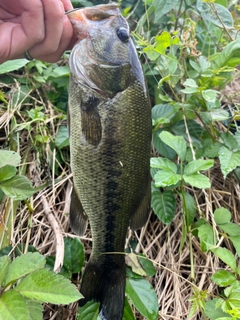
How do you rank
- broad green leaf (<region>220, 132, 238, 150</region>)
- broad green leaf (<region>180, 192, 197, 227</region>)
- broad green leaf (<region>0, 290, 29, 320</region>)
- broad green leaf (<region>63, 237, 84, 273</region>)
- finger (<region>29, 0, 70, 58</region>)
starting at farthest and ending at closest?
broad green leaf (<region>220, 132, 238, 150</region>) → broad green leaf (<region>180, 192, 197, 227</region>) → broad green leaf (<region>63, 237, 84, 273</region>) → finger (<region>29, 0, 70, 58</region>) → broad green leaf (<region>0, 290, 29, 320</region>)

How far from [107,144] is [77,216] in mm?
348

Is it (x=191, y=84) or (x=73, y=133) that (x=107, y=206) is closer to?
(x=73, y=133)

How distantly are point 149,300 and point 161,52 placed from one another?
111cm

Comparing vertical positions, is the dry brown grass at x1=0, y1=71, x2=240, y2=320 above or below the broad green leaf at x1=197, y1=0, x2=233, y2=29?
below

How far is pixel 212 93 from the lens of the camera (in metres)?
1.74

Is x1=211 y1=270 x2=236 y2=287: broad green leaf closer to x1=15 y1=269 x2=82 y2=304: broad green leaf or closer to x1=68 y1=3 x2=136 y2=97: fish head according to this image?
x1=15 y1=269 x2=82 y2=304: broad green leaf

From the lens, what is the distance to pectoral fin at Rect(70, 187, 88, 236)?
5.13 ft

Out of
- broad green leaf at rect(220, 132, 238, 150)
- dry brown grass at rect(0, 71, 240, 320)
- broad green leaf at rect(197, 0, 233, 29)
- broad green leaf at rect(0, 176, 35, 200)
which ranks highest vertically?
broad green leaf at rect(197, 0, 233, 29)

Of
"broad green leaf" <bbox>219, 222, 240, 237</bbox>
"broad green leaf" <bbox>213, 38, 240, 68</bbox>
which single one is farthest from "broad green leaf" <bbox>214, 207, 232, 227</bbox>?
"broad green leaf" <bbox>213, 38, 240, 68</bbox>

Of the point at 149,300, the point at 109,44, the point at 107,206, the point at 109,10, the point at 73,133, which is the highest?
the point at 109,10

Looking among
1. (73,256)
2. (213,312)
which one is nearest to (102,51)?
(73,256)

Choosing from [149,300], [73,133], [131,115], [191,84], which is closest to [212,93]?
[191,84]

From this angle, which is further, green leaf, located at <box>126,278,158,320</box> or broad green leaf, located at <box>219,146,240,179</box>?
broad green leaf, located at <box>219,146,240,179</box>

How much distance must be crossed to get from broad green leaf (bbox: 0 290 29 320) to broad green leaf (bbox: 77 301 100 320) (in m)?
0.44
